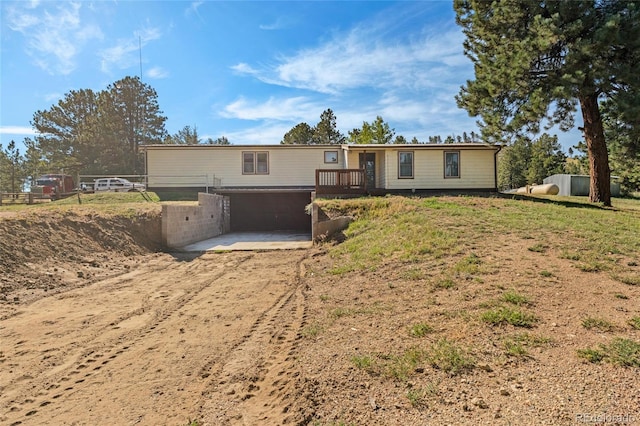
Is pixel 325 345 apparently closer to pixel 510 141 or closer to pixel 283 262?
pixel 283 262

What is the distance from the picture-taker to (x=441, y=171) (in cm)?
1759

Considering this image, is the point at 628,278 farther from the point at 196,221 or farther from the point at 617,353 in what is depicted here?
the point at 196,221

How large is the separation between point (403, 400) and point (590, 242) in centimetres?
587

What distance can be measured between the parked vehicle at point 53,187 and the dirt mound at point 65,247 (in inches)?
372

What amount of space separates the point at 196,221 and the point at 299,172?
6579 mm

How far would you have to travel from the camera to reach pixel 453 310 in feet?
14.0

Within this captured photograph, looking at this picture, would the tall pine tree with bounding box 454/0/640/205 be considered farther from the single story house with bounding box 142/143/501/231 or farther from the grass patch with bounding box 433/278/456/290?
the grass patch with bounding box 433/278/456/290

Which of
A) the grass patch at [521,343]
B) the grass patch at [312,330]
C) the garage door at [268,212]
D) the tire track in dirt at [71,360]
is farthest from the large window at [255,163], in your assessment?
the grass patch at [521,343]

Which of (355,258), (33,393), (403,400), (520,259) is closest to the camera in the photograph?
(403,400)

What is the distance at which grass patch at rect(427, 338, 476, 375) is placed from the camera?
3.08 meters

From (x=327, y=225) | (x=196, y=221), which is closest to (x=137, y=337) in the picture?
(x=327, y=225)

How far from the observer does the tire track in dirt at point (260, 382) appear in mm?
2764

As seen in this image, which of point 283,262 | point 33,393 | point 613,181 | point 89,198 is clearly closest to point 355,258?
point 283,262

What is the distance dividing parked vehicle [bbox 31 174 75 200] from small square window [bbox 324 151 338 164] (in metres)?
13.9
